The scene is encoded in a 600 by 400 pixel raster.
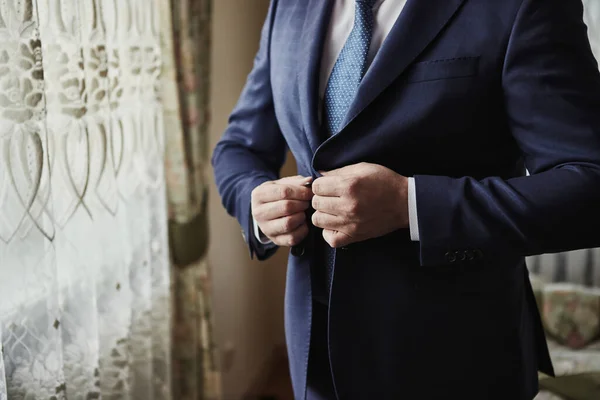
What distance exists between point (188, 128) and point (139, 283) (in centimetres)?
49

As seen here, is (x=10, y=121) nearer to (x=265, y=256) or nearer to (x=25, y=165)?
(x=25, y=165)

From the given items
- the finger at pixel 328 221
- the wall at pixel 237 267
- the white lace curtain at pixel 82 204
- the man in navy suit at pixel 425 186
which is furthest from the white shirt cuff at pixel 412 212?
the wall at pixel 237 267

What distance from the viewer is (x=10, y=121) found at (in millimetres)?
1127

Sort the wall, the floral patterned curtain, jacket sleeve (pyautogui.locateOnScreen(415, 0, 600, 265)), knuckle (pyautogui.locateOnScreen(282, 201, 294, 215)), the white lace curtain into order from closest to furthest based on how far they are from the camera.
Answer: jacket sleeve (pyautogui.locateOnScreen(415, 0, 600, 265)), knuckle (pyautogui.locateOnScreen(282, 201, 294, 215)), the white lace curtain, the floral patterned curtain, the wall

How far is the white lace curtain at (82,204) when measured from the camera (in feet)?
3.78

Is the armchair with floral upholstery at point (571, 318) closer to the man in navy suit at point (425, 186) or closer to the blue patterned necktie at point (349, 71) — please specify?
the man in navy suit at point (425, 186)

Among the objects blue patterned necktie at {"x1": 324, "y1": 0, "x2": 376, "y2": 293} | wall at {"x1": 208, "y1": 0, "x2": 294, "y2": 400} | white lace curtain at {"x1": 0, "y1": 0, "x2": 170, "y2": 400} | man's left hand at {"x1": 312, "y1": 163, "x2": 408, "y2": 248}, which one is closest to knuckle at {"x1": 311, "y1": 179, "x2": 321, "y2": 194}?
man's left hand at {"x1": 312, "y1": 163, "x2": 408, "y2": 248}

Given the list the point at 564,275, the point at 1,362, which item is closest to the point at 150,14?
the point at 1,362

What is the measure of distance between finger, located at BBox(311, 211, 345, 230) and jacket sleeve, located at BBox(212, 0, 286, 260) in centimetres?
25

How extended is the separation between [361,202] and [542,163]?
0.27 metres

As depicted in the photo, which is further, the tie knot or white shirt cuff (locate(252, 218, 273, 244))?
white shirt cuff (locate(252, 218, 273, 244))

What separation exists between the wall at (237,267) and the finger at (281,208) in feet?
4.54

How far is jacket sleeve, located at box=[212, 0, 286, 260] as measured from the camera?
1207mm

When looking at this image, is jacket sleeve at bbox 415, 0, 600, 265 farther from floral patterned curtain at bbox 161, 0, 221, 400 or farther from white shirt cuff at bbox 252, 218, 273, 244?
floral patterned curtain at bbox 161, 0, 221, 400
